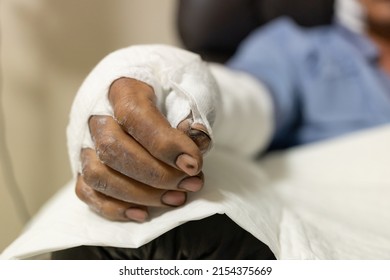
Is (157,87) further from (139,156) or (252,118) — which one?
(252,118)

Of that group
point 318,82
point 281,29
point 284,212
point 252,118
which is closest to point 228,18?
point 281,29

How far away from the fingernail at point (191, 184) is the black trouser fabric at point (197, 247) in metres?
0.03

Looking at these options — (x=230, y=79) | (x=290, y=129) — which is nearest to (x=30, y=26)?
(x=230, y=79)

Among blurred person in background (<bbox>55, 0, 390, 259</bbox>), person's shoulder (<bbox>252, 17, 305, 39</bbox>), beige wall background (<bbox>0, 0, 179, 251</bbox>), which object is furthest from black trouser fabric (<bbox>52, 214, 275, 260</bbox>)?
person's shoulder (<bbox>252, 17, 305, 39</bbox>)

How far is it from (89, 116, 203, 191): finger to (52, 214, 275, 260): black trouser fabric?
0.04 m

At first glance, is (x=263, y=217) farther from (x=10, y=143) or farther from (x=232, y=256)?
(x=10, y=143)

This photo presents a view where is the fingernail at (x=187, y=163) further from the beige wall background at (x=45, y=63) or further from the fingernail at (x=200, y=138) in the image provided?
the beige wall background at (x=45, y=63)

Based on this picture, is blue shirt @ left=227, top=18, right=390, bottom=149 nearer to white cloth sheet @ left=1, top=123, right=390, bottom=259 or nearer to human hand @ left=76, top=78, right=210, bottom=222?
white cloth sheet @ left=1, top=123, right=390, bottom=259

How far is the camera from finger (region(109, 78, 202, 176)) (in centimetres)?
33

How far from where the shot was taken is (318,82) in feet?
2.72

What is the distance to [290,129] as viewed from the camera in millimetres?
839

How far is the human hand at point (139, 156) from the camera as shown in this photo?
13.1 inches

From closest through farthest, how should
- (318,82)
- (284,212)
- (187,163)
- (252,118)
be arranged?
1. (187,163)
2. (284,212)
3. (252,118)
4. (318,82)

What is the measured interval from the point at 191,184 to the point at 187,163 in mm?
32
